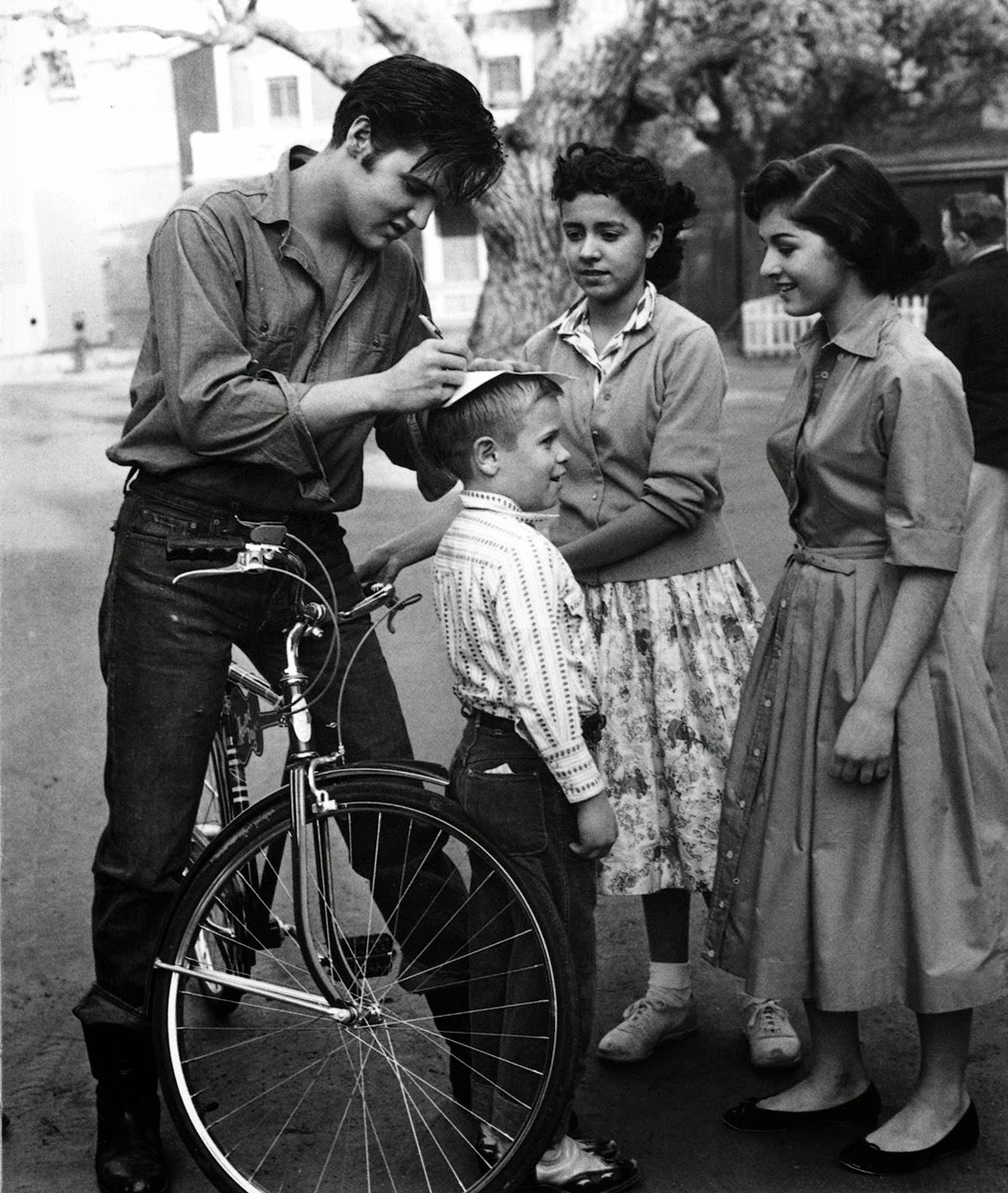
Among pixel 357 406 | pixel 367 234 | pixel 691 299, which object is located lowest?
pixel 691 299

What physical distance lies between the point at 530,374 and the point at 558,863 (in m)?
0.90

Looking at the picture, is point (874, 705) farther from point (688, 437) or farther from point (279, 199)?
point (279, 199)

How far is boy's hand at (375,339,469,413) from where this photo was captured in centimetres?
278

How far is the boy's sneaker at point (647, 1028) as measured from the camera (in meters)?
3.60

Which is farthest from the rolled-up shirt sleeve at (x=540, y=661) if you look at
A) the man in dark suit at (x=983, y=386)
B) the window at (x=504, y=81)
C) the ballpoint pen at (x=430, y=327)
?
the window at (x=504, y=81)

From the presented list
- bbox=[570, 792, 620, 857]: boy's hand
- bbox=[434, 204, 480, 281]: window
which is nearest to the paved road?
bbox=[570, 792, 620, 857]: boy's hand

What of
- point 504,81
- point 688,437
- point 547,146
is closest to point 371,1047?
point 688,437

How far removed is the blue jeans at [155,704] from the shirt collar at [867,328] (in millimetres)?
1098

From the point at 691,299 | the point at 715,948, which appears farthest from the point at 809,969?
the point at 691,299

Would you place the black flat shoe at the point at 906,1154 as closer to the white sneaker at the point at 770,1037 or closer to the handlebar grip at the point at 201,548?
the white sneaker at the point at 770,1037

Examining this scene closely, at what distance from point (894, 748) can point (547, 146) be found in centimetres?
1191

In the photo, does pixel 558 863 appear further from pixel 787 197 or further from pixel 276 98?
pixel 276 98

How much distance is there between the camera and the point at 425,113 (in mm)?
2867

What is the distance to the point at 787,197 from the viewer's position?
3051 mm
